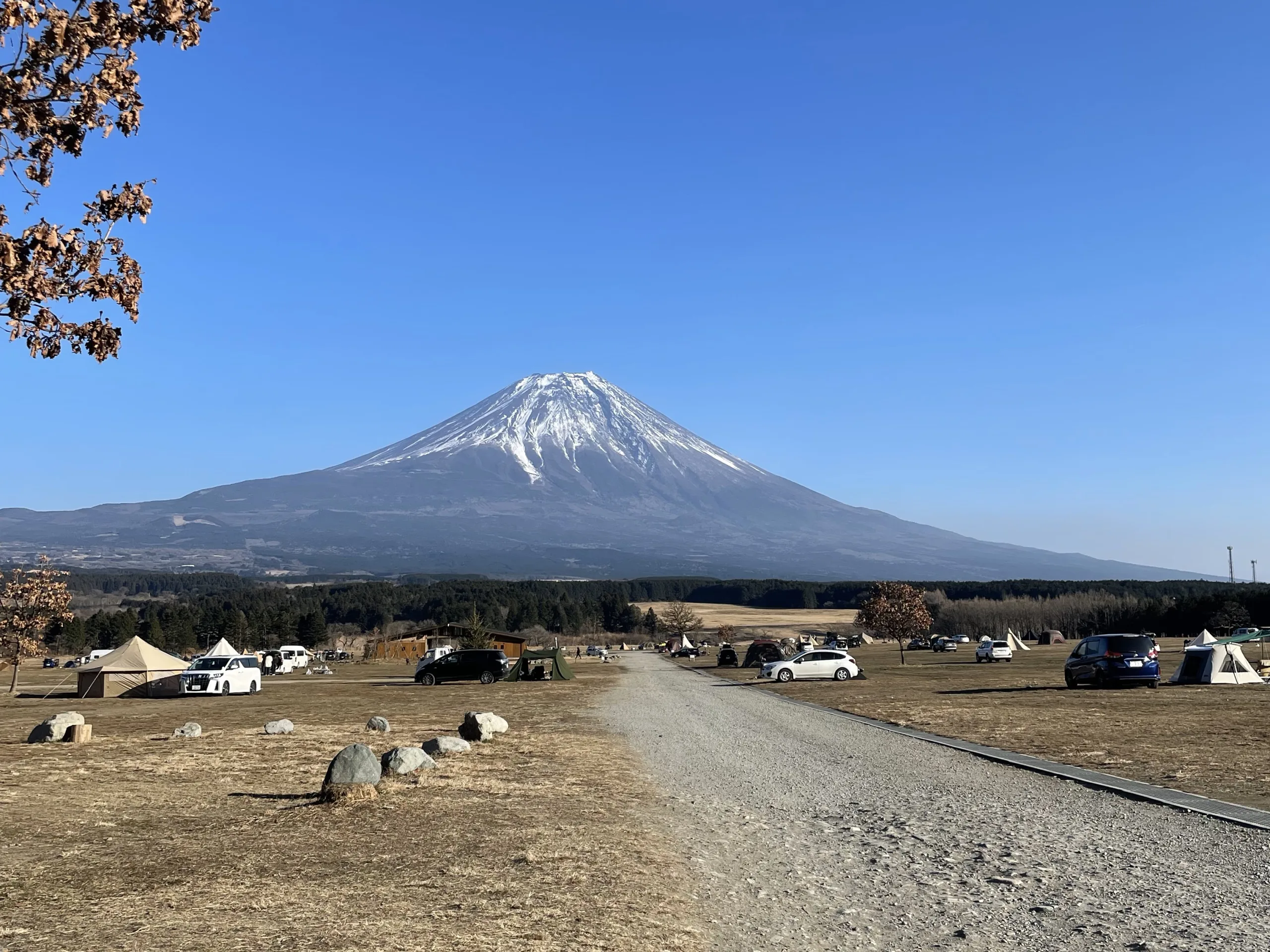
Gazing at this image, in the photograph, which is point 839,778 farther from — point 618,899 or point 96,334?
point 96,334

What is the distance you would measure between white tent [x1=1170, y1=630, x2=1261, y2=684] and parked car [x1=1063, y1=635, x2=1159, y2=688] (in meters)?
1.48

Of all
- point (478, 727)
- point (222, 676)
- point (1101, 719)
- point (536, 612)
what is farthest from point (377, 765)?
point (536, 612)

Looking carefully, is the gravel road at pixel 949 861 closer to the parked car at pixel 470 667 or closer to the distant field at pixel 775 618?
the parked car at pixel 470 667

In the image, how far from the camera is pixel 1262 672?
35188mm

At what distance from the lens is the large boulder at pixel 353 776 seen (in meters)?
12.1

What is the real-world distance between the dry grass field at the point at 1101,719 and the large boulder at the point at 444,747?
346 inches

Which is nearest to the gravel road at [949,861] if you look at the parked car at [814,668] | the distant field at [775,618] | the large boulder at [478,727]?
the large boulder at [478,727]

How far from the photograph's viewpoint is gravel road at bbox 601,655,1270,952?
22.0ft

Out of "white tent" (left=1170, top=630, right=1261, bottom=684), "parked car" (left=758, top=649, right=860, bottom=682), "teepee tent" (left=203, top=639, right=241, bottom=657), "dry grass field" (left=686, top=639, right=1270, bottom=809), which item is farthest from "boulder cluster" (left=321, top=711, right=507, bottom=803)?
"teepee tent" (left=203, top=639, right=241, bottom=657)

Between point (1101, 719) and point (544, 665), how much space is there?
34.5m

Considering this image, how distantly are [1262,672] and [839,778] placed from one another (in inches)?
1101

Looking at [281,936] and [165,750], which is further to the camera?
[165,750]

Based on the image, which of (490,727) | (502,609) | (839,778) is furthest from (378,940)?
(502,609)

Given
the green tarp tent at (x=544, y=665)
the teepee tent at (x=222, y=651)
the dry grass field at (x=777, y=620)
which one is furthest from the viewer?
the dry grass field at (x=777, y=620)
